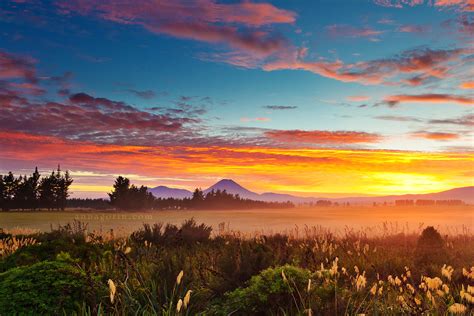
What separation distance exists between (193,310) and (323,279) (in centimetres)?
186

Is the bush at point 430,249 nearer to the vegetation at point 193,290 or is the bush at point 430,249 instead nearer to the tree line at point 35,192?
the vegetation at point 193,290

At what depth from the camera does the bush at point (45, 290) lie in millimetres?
5258

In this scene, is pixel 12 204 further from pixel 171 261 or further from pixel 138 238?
pixel 171 261

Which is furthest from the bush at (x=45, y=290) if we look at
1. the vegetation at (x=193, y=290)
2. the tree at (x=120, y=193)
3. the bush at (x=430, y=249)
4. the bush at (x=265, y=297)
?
the tree at (x=120, y=193)

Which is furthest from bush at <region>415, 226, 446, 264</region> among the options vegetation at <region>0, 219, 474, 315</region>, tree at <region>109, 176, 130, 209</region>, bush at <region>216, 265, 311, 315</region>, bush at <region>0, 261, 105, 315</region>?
tree at <region>109, 176, 130, 209</region>

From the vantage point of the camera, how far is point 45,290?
216 inches

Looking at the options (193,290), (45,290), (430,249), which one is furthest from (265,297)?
(430,249)

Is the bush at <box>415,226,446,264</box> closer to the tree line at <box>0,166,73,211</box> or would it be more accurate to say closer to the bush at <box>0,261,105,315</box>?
the bush at <box>0,261,105,315</box>

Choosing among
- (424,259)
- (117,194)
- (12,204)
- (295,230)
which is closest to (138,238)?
(295,230)

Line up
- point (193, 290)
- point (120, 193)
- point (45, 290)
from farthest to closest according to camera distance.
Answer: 1. point (120, 193)
2. point (193, 290)
3. point (45, 290)

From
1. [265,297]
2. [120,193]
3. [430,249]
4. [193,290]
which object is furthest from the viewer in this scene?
[120,193]

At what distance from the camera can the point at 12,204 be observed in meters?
67.2

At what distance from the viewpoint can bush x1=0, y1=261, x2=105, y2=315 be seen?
17.3 ft

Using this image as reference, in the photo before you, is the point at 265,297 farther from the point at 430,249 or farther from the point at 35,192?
the point at 35,192
